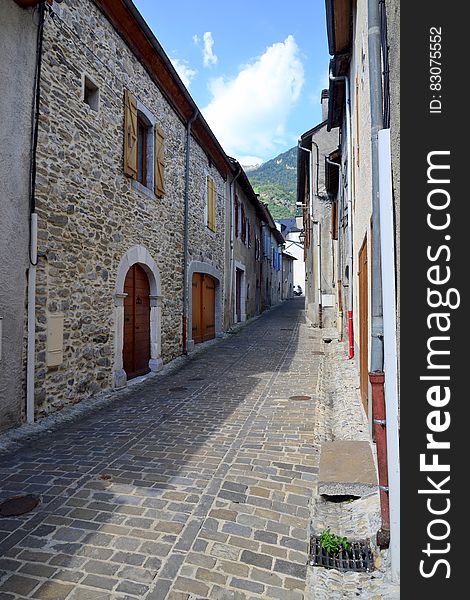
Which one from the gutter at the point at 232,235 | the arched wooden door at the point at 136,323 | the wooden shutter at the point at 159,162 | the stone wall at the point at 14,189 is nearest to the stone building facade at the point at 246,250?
the gutter at the point at 232,235

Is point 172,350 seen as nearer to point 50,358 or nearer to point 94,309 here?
point 94,309

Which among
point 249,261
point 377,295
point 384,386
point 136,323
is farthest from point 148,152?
point 249,261

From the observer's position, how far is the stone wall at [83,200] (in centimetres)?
511

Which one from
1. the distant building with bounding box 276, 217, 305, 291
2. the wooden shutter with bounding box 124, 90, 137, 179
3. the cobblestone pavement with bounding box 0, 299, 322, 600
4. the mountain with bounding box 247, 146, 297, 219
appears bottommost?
the cobblestone pavement with bounding box 0, 299, 322, 600

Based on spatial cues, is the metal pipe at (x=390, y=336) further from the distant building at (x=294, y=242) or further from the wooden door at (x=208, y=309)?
the distant building at (x=294, y=242)

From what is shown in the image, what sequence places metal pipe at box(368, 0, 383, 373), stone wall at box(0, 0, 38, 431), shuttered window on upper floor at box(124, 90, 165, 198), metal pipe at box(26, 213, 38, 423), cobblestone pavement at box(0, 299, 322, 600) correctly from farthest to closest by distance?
shuttered window on upper floor at box(124, 90, 165, 198) < metal pipe at box(26, 213, 38, 423) < stone wall at box(0, 0, 38, 431) < metal pipe at box(368, 0, 383, 373) < cobblestone pavement at box(0, 299, 322, 600)

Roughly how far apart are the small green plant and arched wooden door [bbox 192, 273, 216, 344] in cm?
882

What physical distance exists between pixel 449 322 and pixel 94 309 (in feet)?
17.1

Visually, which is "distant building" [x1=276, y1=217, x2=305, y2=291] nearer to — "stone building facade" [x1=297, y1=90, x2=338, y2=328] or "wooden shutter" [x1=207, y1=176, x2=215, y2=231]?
"stone building facade" [x1=297, y1=90, x2=338, y2=328]

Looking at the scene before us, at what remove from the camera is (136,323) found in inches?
303

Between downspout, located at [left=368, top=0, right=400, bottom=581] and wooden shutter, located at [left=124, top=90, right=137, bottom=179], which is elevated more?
wooden shutter, located at [left=124, top=90, right=137, bottom=179]

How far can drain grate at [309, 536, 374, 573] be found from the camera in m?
2.39

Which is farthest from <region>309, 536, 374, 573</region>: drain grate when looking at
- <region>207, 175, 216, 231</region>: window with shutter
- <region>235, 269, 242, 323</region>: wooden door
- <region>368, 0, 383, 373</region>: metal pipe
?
<region>235, 269, 242, 323</region>: wooden door

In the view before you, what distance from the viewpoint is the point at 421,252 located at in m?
1.79
